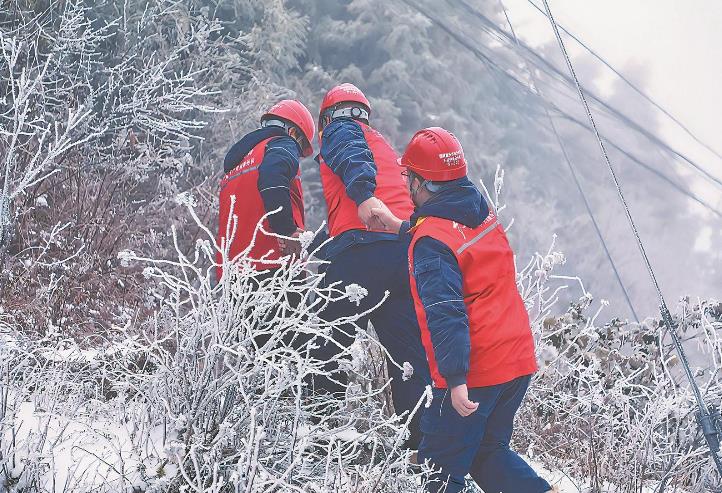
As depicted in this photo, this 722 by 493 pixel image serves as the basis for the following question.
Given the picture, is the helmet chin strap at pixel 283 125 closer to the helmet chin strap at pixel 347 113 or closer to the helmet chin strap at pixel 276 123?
the helmet chin strap at pixel 276 123

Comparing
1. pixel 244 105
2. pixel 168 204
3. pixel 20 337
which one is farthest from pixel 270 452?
pixel 244 105

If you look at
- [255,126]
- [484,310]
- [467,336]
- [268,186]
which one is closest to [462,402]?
[467,336]

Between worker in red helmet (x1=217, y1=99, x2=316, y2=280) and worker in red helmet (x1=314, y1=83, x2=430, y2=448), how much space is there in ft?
0.90

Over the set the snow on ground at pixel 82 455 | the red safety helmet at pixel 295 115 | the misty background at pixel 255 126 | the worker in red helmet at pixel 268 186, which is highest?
the red safety helmet at pixel 295 115

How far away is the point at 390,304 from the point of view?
3.13 m

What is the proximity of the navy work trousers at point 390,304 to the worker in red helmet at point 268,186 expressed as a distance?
0.37m

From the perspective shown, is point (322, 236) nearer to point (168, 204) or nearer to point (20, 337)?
point (20, 337)

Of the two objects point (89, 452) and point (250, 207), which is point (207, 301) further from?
point (250, 207)

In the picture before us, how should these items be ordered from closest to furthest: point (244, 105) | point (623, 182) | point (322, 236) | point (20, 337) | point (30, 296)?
point (20, 337), point (322, 236), point (30, 296), point (244, 105), point (623, 182)

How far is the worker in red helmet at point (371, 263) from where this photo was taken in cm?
308

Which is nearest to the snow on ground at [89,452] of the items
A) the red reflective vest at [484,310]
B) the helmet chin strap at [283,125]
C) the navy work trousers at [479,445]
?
the navy work trousers at [479,445]

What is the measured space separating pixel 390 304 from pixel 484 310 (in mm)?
681

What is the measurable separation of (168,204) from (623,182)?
2697 cm

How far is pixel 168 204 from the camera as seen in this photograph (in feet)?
22.7
